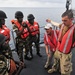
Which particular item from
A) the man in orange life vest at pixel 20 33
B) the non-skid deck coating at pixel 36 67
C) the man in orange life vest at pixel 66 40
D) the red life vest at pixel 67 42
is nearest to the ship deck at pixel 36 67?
the non-skid deck coating at pixel 36 67

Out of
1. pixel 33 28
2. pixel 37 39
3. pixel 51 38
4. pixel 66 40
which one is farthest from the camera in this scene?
pixel 37 39

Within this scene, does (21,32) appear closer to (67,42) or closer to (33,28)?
(33,28)

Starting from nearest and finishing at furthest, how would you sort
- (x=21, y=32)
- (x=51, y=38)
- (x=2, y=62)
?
1. (x=2, y=62)
2. (x=51, y=38)
3. (x=21, y=32)

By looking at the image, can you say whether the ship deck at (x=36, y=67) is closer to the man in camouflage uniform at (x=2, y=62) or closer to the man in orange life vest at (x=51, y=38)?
the man in orange life vest at (x=51, y=38)

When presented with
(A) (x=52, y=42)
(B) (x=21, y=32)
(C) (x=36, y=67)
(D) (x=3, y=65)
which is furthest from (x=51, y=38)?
(D) (x=3, y=65)

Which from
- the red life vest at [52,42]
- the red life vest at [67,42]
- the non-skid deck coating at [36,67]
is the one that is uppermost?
the red life vest at [67,42]

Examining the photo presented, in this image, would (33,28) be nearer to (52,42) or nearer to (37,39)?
(37,39)

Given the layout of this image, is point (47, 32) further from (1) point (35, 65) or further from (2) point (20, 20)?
(1) point (35, 65)

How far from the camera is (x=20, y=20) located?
17.7ft

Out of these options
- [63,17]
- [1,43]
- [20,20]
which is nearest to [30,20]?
[20,20]

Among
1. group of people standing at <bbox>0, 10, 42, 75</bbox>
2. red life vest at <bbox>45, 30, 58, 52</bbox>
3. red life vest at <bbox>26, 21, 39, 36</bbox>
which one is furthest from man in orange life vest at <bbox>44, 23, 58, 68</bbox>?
red life vest at <bbox>26, 21, 39, 36</bbox>

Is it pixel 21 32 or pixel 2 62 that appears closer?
pixel 2 62

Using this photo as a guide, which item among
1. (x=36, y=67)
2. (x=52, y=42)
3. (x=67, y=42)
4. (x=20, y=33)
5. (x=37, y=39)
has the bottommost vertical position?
(x=36, y=67)

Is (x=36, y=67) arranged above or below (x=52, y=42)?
below
